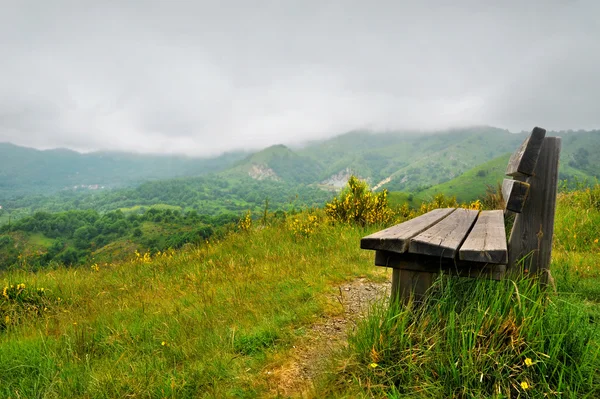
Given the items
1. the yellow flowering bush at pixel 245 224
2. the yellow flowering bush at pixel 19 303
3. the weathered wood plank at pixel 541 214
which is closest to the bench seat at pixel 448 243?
the weathered wood plank at pixel 541 214

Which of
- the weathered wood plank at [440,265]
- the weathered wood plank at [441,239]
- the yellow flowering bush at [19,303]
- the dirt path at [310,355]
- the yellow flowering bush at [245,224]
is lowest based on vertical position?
the yellow flowering bush at [19,303]

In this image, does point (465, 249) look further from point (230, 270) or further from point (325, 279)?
point (230, 270)

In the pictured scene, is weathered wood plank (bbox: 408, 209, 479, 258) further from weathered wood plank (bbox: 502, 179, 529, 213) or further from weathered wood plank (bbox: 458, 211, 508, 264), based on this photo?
weathered wood plank (bbox: 502, 179, 529, 213)

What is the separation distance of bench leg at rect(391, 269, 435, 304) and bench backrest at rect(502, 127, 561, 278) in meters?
0.67

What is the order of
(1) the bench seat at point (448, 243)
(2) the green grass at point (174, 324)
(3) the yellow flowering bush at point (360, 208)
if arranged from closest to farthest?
1. (1) the bench seat at point (448, 243)
2. (2) the green grass at point (174, 324)
3. (3) the yellow flowering bush at point (360, 208)

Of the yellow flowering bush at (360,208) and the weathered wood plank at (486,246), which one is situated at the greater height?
the weathered wood plank at (486,246)

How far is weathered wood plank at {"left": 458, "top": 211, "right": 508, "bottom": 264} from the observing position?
6.42 feet

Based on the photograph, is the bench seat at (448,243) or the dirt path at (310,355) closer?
the bench seat at (448,243)

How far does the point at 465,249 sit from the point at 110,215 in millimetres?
142492

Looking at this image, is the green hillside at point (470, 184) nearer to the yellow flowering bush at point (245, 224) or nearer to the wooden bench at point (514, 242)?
the yellow flowering bush at point (245, 224)

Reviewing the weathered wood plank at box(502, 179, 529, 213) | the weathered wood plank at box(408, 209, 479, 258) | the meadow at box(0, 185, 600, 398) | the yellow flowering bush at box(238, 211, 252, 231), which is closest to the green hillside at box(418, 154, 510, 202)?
the yellow flowering bush at box(238, 211, 252, 231)

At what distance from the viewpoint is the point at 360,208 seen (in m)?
8.01

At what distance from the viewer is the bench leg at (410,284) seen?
233 cm

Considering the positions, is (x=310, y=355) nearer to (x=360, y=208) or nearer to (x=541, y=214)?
(x=541, y=214)
